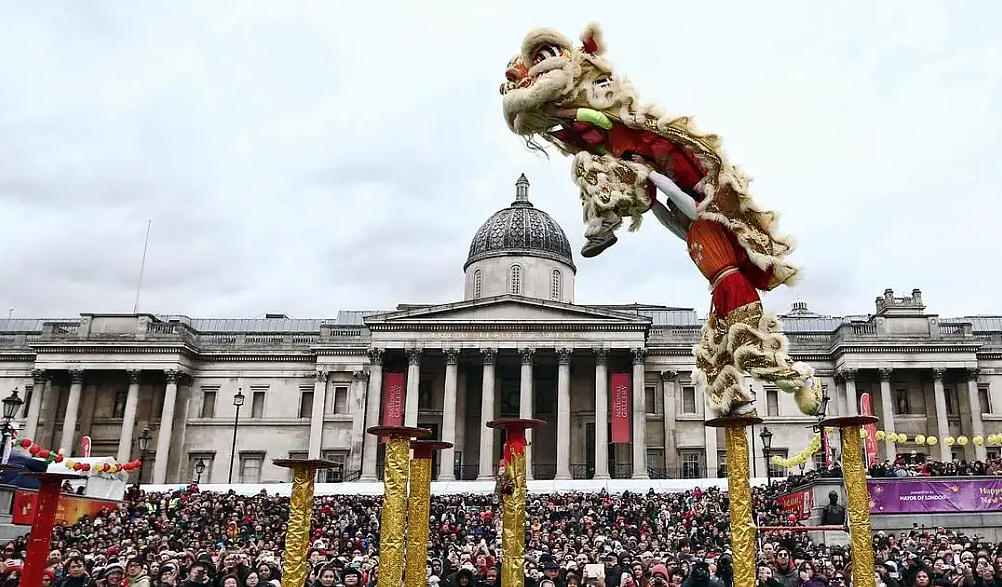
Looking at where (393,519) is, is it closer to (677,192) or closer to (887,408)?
(677,192)

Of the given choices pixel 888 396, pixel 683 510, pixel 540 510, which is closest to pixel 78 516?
pixel 540 510

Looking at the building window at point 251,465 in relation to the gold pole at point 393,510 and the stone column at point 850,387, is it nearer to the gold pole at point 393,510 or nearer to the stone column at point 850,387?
the stone column at point 850,387

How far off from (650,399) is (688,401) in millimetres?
2626

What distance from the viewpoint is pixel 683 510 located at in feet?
101

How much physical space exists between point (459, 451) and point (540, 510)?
80.6ft

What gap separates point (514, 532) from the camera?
6453 mm

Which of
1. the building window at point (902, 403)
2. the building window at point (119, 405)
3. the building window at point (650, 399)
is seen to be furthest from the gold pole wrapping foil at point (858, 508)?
the building window at point (119, 405)

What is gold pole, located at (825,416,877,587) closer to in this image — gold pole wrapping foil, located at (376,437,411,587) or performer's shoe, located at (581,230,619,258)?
performer's shoe, located at (581,230,619,258)

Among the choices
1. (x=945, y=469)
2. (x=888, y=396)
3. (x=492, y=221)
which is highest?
(x=492, y=221)

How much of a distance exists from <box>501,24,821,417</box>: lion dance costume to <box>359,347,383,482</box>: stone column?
46721 mm

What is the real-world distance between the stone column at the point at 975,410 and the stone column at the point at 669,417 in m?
19.3

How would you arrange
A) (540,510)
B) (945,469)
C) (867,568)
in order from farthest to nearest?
(540,510), (945,469), (867,568)

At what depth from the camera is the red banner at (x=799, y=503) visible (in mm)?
24734

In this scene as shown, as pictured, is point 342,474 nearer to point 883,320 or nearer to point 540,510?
point 540,510
